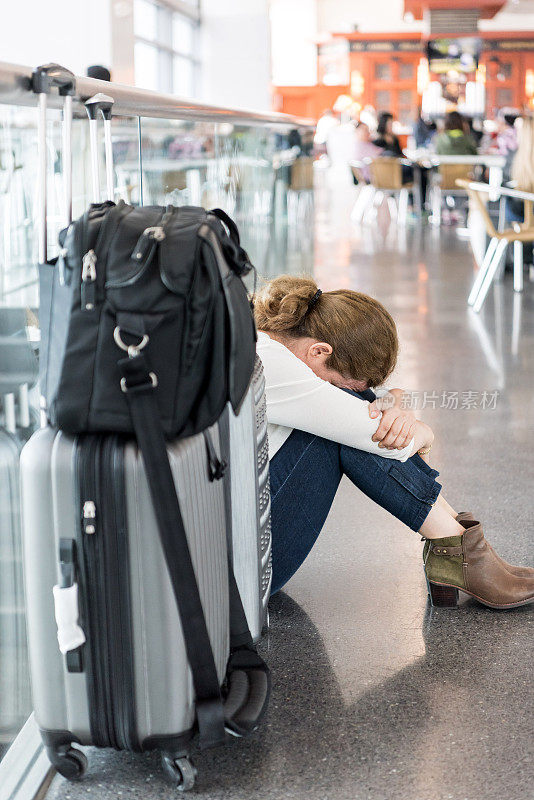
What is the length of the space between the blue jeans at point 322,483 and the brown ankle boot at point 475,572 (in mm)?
128

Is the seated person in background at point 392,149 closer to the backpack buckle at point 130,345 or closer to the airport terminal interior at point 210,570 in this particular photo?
the airport terminal interior at point 210,570

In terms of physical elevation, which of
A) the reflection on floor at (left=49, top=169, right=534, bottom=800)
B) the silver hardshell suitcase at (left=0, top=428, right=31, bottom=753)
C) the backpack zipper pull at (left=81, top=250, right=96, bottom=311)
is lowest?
the reflection on floor at (left=49, top=169, right=534, bottom=800)

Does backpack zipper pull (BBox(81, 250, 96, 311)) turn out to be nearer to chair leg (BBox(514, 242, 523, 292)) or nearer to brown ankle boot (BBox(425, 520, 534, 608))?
brown ankle boot (BBox(425, 520, 534, 608))

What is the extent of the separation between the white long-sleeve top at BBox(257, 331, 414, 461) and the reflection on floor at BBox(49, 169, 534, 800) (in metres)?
0.40

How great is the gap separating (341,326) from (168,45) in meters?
8.92

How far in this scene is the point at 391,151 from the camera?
12.5m

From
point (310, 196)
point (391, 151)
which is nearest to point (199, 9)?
point (391, 151)

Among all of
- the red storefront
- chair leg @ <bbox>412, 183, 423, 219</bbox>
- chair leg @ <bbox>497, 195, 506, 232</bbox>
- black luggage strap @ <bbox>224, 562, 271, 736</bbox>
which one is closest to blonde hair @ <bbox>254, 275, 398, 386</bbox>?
black luggage strap @ <bbox>224, 562, 271, 736</bbox>

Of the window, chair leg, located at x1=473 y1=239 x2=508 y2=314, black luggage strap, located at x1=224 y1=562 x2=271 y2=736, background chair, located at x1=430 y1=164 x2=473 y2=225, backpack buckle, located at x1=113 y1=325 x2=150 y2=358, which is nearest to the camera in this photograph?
backpack buckle, located at x1=113 y1=325 x2=150 y2=358

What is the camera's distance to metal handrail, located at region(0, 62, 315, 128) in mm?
1200

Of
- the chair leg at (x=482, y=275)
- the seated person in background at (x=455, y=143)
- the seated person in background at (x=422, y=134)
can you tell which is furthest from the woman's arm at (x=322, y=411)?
the seated person in background at (x=422, y=134)

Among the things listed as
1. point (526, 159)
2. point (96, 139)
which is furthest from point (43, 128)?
point (526, 159)

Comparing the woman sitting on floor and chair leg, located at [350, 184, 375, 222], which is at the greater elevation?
chair leg, located at [350, 184, 375, 222]

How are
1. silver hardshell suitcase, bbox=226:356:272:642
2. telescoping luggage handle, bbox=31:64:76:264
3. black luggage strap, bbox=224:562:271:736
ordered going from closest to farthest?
telescoping luggage handle, bbox=31:64:76:264
black luggage strap, bbox=224:562:271:736
silver hardshell suitcase, bbox=226:356:272:642
